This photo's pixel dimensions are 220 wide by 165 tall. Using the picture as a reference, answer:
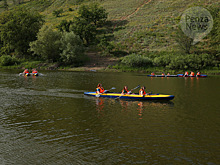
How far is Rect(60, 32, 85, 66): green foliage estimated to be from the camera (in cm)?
6469

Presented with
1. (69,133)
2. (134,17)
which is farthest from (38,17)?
(69,133)

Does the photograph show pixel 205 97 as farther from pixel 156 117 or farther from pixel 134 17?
pixel 134 17

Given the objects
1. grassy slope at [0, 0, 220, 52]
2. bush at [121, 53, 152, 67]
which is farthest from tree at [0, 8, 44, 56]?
bush at [121, 53, 152, 67]

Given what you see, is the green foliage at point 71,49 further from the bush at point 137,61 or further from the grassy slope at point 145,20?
the grassy slope at point 145,20

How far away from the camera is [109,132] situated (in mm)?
13469

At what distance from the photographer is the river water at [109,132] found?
10.3 metres

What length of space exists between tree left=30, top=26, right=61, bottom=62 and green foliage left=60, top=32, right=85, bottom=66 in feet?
7.15

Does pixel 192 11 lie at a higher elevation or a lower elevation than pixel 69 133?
higher

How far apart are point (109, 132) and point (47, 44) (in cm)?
5913

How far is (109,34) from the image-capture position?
9081 cm

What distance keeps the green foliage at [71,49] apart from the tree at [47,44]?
7.15 ft

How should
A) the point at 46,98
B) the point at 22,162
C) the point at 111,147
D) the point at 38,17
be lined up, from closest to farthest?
1. the point at 22,162
2. the point at 111,147
3. the point at 46,98
4. the point at 38,17

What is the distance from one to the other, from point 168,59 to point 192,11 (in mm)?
26160

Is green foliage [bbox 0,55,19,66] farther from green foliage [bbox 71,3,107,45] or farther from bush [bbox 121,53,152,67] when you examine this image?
bush [bbox 121,53,152,67]
